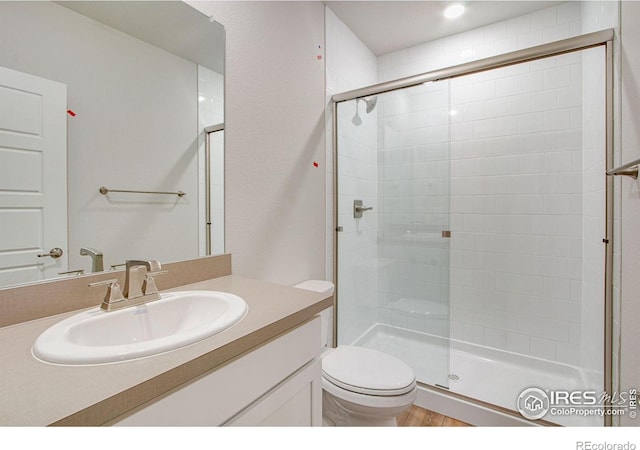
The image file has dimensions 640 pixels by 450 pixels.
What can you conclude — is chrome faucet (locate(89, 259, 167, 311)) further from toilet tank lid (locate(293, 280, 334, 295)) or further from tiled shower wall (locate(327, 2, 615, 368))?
A: tiled shower wall (locate(327, 2, 615, 368))

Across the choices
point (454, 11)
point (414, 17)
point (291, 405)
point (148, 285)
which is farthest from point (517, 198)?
point (148, 285)

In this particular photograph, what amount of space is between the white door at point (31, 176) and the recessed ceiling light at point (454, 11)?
89.1 inches

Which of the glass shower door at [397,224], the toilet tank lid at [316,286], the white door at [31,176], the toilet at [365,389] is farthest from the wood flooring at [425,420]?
the white door at [31,176]

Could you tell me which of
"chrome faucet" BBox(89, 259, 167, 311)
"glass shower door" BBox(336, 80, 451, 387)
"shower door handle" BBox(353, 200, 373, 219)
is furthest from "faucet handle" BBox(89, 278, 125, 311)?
"shower door handle" BBox(353, 200, 373, 219)

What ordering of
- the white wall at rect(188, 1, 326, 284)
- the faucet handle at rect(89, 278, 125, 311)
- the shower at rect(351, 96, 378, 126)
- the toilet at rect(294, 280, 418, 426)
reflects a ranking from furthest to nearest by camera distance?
the shower at rect(351, 96, 378, 126) < the white wall at rect(188, 1, 326, 284) < the toilet at rect(294, 280, 418, 426) < the faucet handle at rect(89, 278, 125, 311)

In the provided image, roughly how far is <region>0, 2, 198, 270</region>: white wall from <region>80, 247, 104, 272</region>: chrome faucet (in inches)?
0.5

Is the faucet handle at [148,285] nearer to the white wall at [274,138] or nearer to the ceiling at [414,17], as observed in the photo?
the white wall at [274,138]

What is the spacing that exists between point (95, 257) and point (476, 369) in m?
2.28

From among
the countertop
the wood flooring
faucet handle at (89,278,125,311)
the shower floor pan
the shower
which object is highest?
the shower

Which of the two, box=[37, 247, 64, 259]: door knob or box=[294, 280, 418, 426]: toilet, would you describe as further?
box=[294, 280, 418, 426]: toilet

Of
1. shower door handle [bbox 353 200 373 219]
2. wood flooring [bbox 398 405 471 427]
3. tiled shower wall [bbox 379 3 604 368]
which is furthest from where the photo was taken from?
shower door handle [bbox 353 200 373 219]

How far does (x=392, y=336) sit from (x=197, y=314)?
172 centimetres

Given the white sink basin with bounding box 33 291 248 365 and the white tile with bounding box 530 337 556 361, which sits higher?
the white sink basin with bounding box 33 291 248 365

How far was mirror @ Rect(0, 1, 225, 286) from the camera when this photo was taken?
791mm
